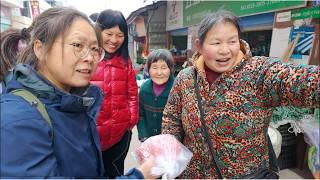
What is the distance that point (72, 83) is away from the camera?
1.08m

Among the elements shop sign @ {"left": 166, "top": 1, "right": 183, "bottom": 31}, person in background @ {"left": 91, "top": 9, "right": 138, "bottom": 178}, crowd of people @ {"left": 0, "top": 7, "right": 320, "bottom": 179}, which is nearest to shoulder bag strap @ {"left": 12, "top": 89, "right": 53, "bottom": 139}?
crowd of people @ {"left": 0, "top": 7, "right": 320, "bottom": 179}

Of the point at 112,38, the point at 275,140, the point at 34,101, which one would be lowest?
the point at 275,140

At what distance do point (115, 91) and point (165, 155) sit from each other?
49.4 inches

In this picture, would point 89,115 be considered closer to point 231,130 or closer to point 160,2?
point 231,130

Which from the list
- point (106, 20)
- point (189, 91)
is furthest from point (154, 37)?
point (189, 91)

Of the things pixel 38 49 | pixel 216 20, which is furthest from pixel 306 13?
pixel 38 49

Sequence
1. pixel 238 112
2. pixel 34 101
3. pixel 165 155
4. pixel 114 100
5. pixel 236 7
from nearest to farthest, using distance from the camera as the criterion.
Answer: pixel 34 101, pixel 165 155, pixel 238 112, pixel 114 100, pixel 236 7

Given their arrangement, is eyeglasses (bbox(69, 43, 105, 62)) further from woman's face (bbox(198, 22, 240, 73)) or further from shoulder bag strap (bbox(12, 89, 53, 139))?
woman's face (bbox(198, 22, 240, 73))

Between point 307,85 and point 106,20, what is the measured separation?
162cm

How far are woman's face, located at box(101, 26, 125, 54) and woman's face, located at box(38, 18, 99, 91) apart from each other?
1.05 meters

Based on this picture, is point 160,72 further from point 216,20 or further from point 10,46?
point 10,46

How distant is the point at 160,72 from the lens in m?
2.55

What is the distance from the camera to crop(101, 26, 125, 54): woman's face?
212cm

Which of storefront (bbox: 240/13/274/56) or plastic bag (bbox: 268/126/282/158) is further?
storefront (bbox: 240/13/274/56)
